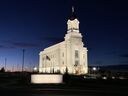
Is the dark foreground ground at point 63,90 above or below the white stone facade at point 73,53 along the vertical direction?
below

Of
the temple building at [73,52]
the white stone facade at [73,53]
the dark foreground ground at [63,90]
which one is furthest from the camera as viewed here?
the temple building at [73,52]

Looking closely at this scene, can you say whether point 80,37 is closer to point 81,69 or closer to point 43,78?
point 81,69

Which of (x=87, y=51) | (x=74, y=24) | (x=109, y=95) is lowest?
(x=109, y=95)

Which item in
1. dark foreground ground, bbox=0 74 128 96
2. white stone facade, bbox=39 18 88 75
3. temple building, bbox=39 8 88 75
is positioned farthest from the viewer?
temple building, bbox=39 8 88 75

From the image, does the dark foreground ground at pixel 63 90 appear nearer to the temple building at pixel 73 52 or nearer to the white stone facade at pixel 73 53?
the temple building at pixel 73 52

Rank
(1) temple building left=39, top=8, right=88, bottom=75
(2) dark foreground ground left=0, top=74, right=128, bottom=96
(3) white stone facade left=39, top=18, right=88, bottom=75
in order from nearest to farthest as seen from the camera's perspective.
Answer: (2) dark foreground ground left=0, top=74, right=128, bottom=96
(3) white stone facade left=39, top=18, right=88, bottom=75
(1) temple building left=39, top=8, right=88, bottom=75

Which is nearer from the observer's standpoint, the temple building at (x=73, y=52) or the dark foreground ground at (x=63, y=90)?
the dark foreground ground at (x=63, y=90)

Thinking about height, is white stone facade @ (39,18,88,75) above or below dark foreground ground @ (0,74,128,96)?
above

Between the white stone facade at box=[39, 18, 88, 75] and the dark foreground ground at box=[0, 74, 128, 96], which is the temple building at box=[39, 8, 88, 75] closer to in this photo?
the white stone facade at box=[39, 18, 88, 75]

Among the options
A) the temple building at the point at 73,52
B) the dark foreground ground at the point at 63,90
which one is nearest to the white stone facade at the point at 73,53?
the temple building at the point at 73,52

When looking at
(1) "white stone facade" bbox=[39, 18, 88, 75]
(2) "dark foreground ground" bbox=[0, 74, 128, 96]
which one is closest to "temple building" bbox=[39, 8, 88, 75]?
(1) "white stone facade" bbox=[39, 18, 88, 75]

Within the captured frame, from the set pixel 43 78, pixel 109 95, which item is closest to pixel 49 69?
pixel 43 78

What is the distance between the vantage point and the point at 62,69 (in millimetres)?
138500

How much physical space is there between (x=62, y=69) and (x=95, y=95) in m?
111
